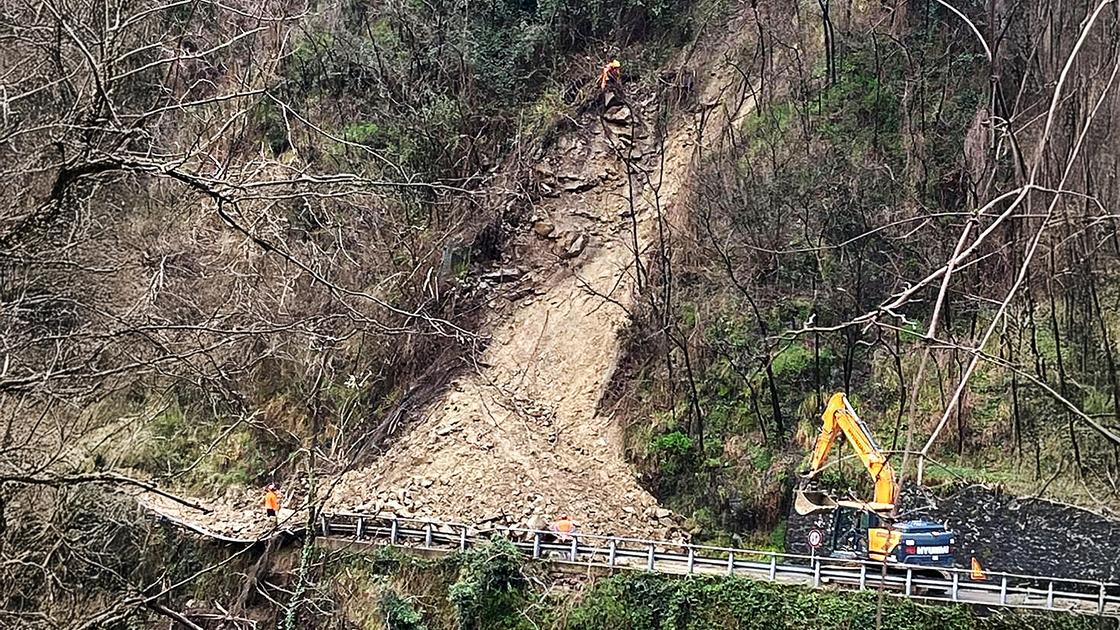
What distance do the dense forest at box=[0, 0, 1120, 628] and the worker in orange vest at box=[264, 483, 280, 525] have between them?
0.66 metres

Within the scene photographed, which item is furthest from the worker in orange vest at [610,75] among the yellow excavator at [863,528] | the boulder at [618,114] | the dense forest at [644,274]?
the yellow excavator at [863,528]

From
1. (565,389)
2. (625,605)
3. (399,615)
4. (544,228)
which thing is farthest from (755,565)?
(544,228)

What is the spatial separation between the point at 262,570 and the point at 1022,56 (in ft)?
46.6

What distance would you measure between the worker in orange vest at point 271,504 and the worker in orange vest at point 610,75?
1121cm

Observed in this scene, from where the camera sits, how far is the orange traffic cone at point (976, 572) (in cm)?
1198

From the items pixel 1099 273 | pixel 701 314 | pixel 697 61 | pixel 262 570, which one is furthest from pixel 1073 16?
pixel 262 570

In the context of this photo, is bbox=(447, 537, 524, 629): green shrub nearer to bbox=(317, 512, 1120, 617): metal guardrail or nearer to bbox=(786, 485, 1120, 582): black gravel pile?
bbox=(317, 512, 1120, 617): metal guardrail

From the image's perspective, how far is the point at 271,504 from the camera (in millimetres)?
16188

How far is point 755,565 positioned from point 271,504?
7923mm

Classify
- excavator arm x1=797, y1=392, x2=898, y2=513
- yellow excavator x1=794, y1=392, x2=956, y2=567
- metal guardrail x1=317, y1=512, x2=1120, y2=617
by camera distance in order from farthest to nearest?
yellow excavator x1=794, y1=392, x2=956, y2=567 → excavator arm x1=797, y1=392, x2=898, y2=513 → metal guardrail x1=317, y1=512, x2=1120, y2=617

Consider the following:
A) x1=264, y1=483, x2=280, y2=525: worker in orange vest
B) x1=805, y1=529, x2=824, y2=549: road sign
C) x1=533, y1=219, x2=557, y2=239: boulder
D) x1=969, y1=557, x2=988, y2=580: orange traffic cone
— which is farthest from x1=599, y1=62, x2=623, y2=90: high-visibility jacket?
x1=969, y1=557, x2=988, y2=580: orange traffic cone

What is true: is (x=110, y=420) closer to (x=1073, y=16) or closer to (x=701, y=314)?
(x=701, y=314)

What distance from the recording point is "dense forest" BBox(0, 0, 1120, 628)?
1252cm

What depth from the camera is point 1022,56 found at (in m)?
15.4
